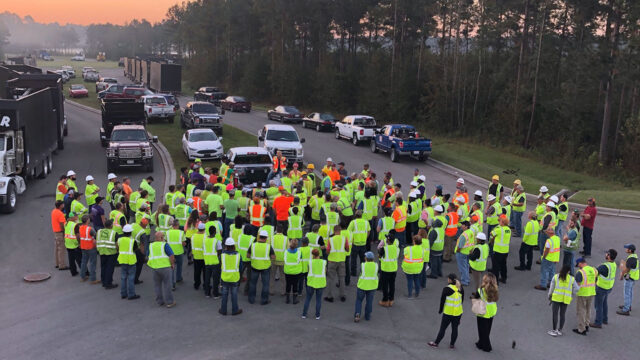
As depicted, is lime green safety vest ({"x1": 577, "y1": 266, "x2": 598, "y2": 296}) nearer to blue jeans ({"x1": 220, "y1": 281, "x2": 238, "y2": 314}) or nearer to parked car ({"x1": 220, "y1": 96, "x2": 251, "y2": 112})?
blue jeans ({"x1": 220, "y1": 281, "x2": 238, "y2": 314})

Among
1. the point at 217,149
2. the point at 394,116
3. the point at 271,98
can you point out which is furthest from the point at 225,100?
the point at 217,149

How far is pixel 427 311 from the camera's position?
37.9ft

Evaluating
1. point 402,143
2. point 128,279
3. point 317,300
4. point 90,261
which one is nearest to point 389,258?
point 317,300

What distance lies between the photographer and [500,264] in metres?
13.2

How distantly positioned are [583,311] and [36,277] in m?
12.1

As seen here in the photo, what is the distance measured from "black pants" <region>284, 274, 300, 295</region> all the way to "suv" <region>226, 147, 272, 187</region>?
823cm

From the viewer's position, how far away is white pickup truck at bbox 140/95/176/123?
Answer: 38.6m

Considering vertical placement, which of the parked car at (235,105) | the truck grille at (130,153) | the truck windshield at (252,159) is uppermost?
the parked car at (235,105)

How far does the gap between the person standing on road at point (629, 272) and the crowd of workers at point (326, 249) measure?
0.02 metres

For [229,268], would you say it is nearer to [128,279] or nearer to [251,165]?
[128,279]

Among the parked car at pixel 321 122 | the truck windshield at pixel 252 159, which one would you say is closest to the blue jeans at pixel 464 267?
the truck windshield at pixel 252 159

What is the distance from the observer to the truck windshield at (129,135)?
82.0 feet

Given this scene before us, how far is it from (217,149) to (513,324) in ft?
59.9

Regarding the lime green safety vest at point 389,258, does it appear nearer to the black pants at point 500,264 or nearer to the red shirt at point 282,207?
the black pants at point 500,264
